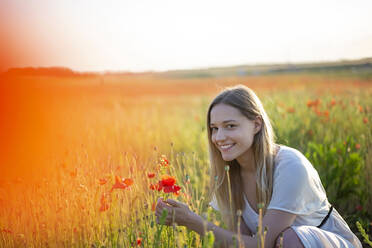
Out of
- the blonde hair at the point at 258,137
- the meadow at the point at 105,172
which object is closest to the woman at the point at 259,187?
the blonde hair at the point at 258,137

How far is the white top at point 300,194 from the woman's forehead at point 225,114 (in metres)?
0.32

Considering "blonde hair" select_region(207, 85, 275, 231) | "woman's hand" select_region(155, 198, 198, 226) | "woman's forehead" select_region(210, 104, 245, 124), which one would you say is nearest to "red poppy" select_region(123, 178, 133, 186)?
"woman's hand" select_region(155, 198, 198, 226)

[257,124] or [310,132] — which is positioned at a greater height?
[257,124]

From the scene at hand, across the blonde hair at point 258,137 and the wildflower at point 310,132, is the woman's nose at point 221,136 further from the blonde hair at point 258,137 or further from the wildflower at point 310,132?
the wildflower at point 310,132

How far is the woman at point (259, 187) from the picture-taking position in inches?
71.6

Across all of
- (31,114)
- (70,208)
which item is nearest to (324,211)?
(70,208)

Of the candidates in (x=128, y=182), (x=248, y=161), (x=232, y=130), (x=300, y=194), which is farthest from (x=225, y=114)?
(x=128, y=182)

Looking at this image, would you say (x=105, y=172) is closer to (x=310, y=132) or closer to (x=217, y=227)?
(x=217, y=227)

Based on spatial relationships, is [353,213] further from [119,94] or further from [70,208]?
[119,94]

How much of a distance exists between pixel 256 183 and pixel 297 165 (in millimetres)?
327

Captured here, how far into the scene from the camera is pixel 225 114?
6.71ft

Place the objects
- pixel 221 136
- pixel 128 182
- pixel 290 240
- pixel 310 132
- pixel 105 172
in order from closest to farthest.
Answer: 1. pixel 128 182
2. pixel 290 240
3. pixel 221 136
4. pixel 105 172
5. pixel 310 132

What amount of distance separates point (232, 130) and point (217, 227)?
520 mm

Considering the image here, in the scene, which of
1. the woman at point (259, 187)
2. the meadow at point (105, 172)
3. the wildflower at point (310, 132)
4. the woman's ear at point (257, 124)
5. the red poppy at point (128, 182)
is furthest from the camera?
the wildflower at point (310, 132)
